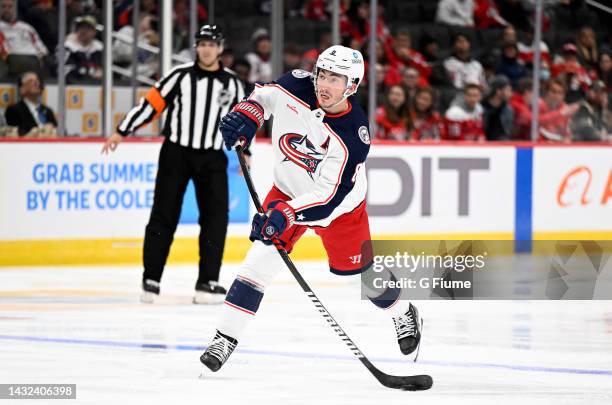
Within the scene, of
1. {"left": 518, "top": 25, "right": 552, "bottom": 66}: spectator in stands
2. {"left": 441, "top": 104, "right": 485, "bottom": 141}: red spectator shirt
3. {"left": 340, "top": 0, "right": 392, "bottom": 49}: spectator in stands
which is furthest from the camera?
{"left": 518, "top": 25, "right": 552, "bottom": 66}: spectator in stands

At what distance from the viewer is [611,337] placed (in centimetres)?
579

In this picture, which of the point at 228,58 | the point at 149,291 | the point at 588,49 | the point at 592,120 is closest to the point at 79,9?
the point at 228,58

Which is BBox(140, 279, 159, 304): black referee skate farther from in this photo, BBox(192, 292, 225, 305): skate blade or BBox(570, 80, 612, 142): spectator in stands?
BBox(570, 80, 612, 142): spectator in stands

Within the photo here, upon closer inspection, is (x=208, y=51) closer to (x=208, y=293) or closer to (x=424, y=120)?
(x=208, y=293)

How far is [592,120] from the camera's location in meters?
10.0

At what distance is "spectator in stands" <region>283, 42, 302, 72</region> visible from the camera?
9496 mm

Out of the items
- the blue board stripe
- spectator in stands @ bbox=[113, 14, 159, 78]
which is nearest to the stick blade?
spectator in stands @ bbox=[113, 14, 159, 78]

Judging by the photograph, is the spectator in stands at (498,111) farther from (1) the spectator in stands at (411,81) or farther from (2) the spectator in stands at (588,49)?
(2) the spectator in stands at (588,49)

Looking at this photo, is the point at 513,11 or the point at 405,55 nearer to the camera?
the point at 405,55

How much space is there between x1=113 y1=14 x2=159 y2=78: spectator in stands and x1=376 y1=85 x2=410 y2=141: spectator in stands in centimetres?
161

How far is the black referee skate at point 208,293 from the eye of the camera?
22.8 ft

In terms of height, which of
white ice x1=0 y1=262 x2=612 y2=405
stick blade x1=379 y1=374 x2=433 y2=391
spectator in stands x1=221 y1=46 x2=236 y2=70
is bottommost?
white ice x1=0 y1=262 x2=612 y2=405

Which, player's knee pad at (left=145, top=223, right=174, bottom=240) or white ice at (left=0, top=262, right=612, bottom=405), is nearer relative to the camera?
white ice at (left=0, top=262, right=612, bottom=405)

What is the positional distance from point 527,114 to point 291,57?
1769 mm
